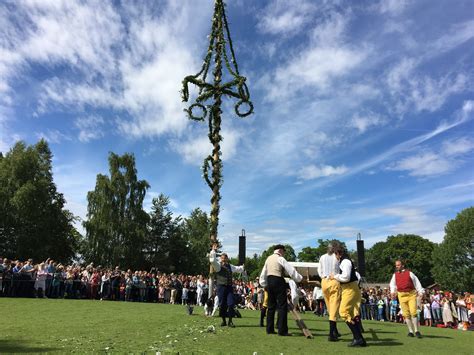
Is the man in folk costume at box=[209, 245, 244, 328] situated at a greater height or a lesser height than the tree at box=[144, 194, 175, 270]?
lesser

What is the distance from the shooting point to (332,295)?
8.65 meters

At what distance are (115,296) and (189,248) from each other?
114ft

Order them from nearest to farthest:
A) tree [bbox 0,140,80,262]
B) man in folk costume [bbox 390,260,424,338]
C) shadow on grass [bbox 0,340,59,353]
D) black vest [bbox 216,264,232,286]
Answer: shadow on grass [bbox 0,340,59,353] → man in folk costume [bbox 390,260,424,338] → black vest [bbox 216,264,232,286] → tree [bbox 0,140,80,262]

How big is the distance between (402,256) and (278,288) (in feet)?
315

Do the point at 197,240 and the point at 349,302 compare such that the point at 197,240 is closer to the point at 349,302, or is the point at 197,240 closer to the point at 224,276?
the point at 224,276

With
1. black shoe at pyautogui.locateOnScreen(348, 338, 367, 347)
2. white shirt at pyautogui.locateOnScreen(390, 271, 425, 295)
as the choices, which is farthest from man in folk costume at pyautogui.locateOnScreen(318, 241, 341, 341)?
white shirt at pyautogui.locateOnScreen(390, 271, 425, 295)

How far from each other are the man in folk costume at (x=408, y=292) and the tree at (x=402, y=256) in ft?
276

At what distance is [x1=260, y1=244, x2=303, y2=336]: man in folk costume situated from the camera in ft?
28.6

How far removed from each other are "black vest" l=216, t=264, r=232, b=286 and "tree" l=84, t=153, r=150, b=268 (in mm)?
37182

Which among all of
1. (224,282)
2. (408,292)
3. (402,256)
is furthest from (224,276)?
(402,256)

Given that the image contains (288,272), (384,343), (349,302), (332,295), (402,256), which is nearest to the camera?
(349,302)

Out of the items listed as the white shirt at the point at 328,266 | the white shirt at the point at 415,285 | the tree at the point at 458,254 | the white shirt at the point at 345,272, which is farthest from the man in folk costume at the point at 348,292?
the tree at the point at 458,254

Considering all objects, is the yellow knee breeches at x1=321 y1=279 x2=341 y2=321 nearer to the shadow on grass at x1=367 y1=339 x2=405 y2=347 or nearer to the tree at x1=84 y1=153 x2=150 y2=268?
the shadow on grass at x1=367 y1=339 x2=405 y2=347

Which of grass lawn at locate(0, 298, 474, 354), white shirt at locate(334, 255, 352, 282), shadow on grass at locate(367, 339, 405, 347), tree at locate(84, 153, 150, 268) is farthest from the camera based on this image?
→ tree at locate(84, 153, 150, 268)
